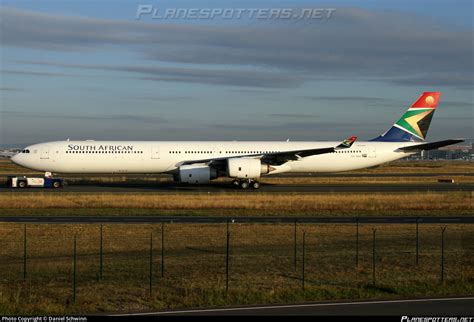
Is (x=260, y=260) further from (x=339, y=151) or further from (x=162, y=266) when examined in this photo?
(x=339, y=151)

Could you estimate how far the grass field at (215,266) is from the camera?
15570 millimetres

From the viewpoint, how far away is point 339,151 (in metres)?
56.2

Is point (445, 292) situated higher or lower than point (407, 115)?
lower

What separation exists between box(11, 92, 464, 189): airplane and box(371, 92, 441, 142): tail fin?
3.34 meters

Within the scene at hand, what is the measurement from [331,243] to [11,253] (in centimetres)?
1231

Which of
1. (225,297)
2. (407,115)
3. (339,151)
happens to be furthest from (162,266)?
(407,115)

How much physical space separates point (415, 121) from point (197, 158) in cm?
2223

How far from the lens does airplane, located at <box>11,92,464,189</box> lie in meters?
50.1

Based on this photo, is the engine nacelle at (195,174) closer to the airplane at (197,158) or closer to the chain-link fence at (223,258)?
the airplane at (197,158)

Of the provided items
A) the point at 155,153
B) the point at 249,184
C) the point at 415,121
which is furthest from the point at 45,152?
the point at 415,121

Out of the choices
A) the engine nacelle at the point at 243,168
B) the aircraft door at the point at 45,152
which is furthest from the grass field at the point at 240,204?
the aircraft door at the point at 45,152

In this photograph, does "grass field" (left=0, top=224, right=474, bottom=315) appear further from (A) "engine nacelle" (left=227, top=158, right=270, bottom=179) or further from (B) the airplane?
(B) the airplane

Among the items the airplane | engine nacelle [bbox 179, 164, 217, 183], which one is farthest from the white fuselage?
engine nacelle [bbox 179, 164, 217, 183]

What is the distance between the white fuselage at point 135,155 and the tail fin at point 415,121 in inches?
323
